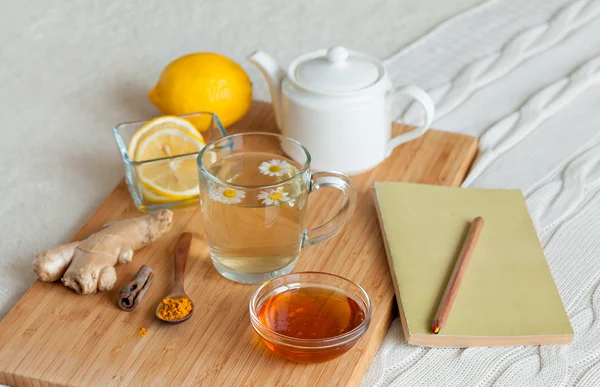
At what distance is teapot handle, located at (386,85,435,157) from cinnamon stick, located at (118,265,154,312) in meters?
0.48

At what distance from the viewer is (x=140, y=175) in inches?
47.6

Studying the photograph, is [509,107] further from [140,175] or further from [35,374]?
[35,374]

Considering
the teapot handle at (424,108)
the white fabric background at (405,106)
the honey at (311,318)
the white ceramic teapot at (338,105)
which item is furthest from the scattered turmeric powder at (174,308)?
the teapot handle at (424,108)

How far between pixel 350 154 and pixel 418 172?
0.13 metres

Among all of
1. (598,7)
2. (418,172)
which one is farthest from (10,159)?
(598,7)

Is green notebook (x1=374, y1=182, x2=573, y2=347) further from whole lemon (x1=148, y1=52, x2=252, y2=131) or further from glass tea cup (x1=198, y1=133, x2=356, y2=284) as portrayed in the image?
whole lemon (x1=148, y1=52, x2=252, y2=131)

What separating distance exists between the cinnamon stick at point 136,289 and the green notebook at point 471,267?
337 millimetres

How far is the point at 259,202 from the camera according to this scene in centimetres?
101

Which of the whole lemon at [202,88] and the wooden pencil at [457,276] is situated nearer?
the wooden pencil at [457,276]

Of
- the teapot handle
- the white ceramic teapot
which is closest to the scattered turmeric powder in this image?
the white ceramic teapot

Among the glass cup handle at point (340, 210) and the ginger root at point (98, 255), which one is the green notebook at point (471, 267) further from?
the ginger root at point (98, 255)

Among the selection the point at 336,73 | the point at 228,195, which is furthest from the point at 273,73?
the point at 228,195

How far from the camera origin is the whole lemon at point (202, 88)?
54.5 inches

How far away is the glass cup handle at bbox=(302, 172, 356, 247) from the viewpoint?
107 centimetres
